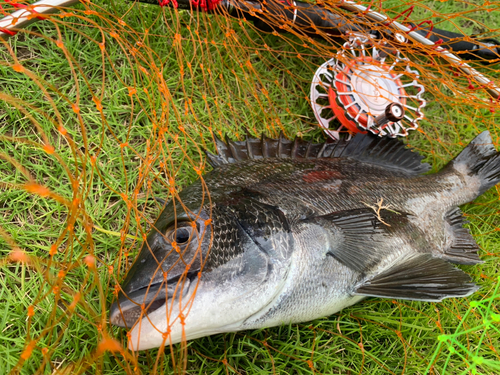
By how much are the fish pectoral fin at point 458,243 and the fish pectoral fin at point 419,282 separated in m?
0.34

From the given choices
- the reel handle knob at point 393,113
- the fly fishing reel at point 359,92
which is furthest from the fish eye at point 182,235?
the reel handle knob at point 393,113

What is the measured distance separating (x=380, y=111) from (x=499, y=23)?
232 cm

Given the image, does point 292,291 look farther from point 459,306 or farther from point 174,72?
point 174,72

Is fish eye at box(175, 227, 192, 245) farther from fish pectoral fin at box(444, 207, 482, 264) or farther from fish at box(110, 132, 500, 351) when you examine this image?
fish pectoral fin at box(444, 207, 482, 264)

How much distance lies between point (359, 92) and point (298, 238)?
1499 millimetres

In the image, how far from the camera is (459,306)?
8.93ft

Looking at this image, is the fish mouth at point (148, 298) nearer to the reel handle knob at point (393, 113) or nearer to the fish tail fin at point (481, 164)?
the reel handle knob at point (393, 113)

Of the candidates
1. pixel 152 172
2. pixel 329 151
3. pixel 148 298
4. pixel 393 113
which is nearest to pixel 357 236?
pixel 329 151

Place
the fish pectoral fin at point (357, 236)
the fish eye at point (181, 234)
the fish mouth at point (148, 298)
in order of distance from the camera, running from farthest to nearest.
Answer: the fish pectoral fin at point (357, 236), the fish eye at point (181, 234), the fish mouth at point (148, 298)

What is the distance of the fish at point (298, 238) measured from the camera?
1.74 meters

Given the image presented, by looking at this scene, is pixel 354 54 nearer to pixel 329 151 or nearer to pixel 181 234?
pixel 329 151

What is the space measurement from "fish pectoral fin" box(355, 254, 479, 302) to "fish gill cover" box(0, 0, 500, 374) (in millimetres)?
183

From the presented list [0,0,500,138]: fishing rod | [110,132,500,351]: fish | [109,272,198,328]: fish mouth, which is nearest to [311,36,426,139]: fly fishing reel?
[0,0,500,138]: fishing rod

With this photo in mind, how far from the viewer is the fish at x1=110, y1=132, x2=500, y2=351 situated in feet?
5.71
